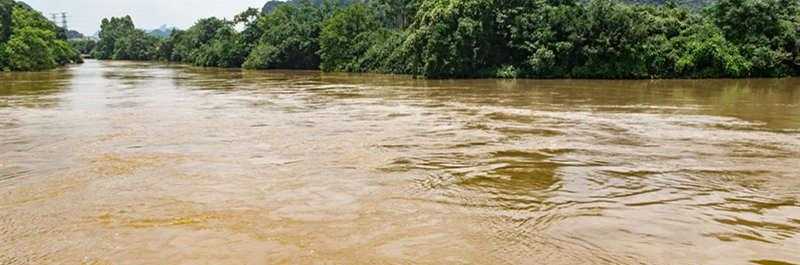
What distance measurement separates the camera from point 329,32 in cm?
4659

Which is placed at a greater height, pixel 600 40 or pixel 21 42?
pixel 21 42

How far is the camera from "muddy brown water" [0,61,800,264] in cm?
537

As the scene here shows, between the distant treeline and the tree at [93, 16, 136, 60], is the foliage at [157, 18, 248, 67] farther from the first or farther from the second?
the distant treeline

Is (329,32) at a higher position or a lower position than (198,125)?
higher

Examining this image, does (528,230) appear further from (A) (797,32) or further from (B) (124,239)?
(A) (797,32)

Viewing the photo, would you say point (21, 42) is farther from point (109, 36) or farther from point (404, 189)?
point (109, 36)

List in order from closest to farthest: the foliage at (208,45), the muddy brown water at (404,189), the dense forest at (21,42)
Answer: the muddy brown water at (404,189)
the dense forest at (21,42)
the foliage at (208,45)

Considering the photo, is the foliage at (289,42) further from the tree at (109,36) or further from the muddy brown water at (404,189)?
the tree at (109,36)

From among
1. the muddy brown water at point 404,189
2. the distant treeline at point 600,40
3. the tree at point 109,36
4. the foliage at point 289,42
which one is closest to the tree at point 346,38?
the foliage at point 289,42

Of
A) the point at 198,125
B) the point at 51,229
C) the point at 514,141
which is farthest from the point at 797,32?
the point at 51,229

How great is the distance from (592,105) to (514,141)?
7.76m

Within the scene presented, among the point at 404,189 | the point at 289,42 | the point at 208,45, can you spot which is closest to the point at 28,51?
the point at 289,42

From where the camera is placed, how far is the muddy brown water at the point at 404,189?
5.37 m

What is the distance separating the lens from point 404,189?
7.51 meters
